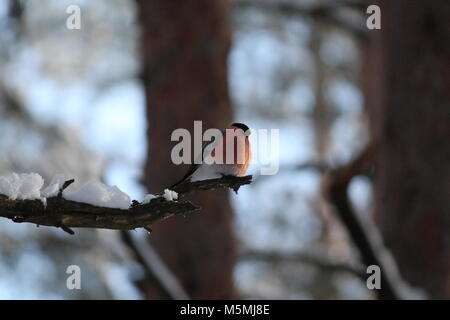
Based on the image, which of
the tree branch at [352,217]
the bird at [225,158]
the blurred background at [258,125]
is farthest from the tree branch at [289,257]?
the bird at [225,158]

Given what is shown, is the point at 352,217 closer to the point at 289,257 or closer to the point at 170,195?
the point at 170,195

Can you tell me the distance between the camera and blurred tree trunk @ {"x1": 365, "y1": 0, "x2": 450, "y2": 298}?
4.94 meters

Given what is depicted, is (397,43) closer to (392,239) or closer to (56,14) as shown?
(392,239)

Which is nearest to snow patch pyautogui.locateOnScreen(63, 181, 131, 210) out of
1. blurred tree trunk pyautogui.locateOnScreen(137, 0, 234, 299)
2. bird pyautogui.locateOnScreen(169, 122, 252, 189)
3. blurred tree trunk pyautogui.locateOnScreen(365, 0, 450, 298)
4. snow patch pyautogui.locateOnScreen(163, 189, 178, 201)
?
snow patch pyautogui.locateOnScreen(163, 189, 178, 201)

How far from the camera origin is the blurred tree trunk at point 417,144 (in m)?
4.94

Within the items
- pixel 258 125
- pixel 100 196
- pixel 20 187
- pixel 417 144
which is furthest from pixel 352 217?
pixel 258 125

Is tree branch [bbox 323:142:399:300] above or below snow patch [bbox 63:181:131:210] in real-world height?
above

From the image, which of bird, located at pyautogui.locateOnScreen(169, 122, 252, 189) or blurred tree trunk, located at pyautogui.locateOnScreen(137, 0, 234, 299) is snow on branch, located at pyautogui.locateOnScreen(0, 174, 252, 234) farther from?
blurred tree trunk, located at pyautogui.locateOnScreen(137, 0, 234, 299)

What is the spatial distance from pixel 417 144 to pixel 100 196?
3578 millimetres

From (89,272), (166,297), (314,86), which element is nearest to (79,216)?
(166,297)

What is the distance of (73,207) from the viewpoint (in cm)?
202

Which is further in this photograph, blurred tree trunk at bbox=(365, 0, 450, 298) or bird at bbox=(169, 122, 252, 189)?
blurred tree trunk at bbox=(365, 0, 450, 298)

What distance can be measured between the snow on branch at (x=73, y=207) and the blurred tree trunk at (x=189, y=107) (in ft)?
9.66

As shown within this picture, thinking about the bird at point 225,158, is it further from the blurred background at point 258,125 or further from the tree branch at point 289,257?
the tree branch at point 289,257
